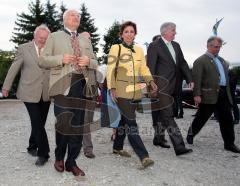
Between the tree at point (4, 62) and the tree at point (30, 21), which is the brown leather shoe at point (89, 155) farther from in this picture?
the tree at point (30, 21)

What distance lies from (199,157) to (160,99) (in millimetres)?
1097

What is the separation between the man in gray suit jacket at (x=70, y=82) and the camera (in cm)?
511

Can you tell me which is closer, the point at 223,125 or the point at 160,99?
the point at 160,99

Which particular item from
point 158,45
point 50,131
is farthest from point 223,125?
point 50,131

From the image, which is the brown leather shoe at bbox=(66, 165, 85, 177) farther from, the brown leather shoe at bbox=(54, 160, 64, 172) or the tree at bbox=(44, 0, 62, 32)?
the tree at bbox=(44, 0, 62, 32)

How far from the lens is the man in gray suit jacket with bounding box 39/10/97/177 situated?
5105 mm

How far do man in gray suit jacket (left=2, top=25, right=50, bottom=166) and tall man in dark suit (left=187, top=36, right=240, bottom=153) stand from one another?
2669 mm

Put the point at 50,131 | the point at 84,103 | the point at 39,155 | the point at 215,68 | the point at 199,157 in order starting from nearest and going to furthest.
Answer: the point at 84,103, the point at 39,155, the point at 199,157, the point at 215,68, the point at 50,131

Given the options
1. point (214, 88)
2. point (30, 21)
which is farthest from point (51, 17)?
point (214, 88)

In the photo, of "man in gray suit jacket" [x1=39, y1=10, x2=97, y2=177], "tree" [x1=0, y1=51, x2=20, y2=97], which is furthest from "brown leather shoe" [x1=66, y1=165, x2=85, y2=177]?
"tree" [x1=0, y1=51, x2=20, y2=97]

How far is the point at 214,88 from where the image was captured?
23.7 ft

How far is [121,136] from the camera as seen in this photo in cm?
658

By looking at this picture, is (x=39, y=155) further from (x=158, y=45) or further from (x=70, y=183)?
(x=158, y=45)

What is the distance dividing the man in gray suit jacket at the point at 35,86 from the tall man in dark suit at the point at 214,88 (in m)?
2.67
